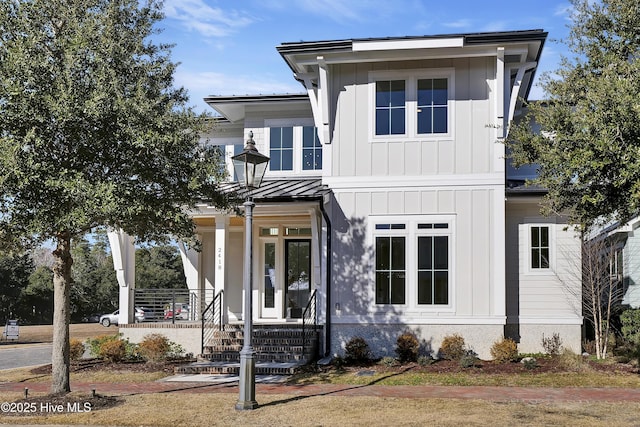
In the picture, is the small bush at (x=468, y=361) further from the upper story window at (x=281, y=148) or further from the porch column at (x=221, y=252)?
the upper story window at (x=281, y=148)

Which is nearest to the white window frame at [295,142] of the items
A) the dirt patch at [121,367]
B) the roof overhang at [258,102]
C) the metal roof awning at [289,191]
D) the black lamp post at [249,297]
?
the roof overhang at [258,102]

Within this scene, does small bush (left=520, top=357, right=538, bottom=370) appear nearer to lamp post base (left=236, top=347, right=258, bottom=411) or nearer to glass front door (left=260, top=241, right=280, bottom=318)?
lamp post base (left=236, top=347, right=258, bottom=411)

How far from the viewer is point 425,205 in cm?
1653

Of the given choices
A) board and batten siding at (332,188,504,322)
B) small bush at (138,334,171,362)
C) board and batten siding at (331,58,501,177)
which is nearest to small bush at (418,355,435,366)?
board and batten siding at (332,188,504,322)

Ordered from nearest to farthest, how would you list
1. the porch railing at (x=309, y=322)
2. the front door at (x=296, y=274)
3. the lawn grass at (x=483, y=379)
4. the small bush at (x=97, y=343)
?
the lawn grass at (x=483, y=379)
the porch railing at (x=309, y=322)
the small bush at (x=97, y=343)
the front door at (x=296, y=274)

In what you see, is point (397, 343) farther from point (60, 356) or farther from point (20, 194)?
point (20, 194)

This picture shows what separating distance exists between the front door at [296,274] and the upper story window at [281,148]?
2245mm

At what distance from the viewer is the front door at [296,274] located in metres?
20.1

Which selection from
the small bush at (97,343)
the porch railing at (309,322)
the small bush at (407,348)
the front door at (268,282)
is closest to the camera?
the small bush at (407,348)

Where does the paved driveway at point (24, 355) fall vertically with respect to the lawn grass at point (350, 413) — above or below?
below

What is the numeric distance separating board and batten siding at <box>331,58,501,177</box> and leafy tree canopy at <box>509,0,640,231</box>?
177 inches

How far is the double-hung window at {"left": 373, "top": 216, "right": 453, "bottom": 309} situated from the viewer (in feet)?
53.9

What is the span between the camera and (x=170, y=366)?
53.1 feet

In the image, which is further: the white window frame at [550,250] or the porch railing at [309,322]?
the white window frame at [550,250]
